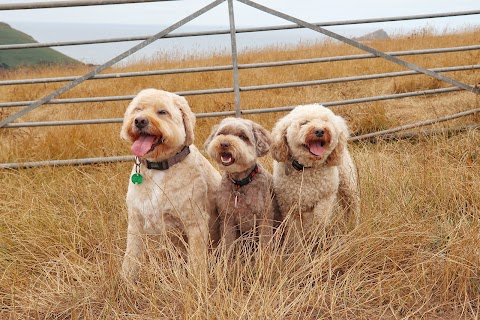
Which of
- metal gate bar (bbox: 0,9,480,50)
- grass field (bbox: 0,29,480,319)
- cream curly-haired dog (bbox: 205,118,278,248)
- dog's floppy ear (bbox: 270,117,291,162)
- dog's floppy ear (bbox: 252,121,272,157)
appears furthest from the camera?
metal gate bar (bbox: 0,9,480,50)

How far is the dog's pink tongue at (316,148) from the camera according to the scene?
3426 millimetres

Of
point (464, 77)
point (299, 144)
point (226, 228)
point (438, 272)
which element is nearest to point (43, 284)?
point (226, 228)

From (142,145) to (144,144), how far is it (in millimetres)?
12

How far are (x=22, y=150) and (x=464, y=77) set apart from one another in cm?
658

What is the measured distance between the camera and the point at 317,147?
345 centimetres

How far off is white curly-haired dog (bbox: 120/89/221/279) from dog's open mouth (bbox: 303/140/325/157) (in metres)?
0.68

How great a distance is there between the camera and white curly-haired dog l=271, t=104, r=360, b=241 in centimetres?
344

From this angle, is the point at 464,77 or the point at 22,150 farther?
the point at 464,77

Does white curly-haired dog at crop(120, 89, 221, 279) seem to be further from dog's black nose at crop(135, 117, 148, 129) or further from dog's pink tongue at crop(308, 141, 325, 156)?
dog's pink tongue at crop(308, 141, 325, 156)

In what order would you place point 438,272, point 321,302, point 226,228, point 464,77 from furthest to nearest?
point 464,77, point 226,228, point 438,272, point 321,302

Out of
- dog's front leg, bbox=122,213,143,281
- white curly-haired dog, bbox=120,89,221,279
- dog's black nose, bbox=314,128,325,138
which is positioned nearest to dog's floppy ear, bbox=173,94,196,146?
white curly-haired dog, bbox=120,89,221,279

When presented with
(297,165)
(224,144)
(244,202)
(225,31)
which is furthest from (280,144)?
(225,31)

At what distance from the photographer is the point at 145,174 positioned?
10.7 ft

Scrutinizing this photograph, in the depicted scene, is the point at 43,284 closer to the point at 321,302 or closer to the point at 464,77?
the point at 321,302
